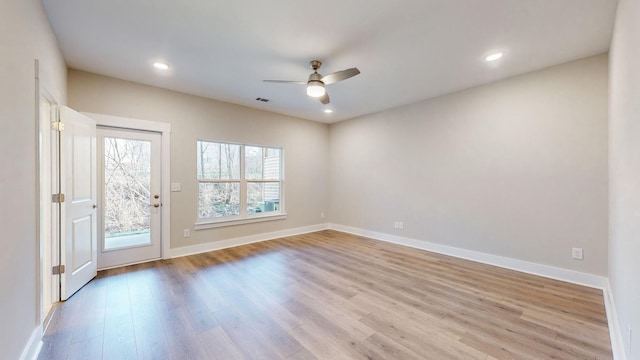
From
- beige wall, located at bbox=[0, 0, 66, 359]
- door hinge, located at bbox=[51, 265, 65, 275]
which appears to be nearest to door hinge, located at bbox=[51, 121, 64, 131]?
beige wall, located at bbox=[0, 0, 66, 359]

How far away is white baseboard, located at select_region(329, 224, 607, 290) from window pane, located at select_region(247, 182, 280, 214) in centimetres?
235

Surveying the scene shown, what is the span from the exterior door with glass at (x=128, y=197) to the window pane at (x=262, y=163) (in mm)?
1637

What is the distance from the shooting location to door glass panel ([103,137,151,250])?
362cm

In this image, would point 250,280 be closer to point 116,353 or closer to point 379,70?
point 116,353

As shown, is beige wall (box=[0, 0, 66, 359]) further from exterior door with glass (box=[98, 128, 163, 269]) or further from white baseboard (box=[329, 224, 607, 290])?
white baseboard (box=[329, 224, 607, 290])

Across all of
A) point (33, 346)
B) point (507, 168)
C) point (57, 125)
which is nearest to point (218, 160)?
point (57, 125)

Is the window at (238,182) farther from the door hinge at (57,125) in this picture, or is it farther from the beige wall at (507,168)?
the beige wall at (507,168)

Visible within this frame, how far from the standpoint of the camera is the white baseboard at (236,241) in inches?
166

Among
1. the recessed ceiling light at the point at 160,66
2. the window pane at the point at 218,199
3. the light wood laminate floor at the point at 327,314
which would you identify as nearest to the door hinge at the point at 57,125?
the recessed ceiling light at the point at 160,66

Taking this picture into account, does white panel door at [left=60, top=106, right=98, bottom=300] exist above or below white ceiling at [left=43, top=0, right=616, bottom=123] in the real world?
below

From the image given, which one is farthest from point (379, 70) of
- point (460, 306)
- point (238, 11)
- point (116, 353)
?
point (116, 353)

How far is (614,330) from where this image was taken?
2025 millimetres

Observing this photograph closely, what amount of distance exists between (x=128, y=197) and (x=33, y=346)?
2345 mm

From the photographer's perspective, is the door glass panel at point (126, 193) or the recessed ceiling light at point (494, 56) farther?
the door glass panel at point (126, 193)
